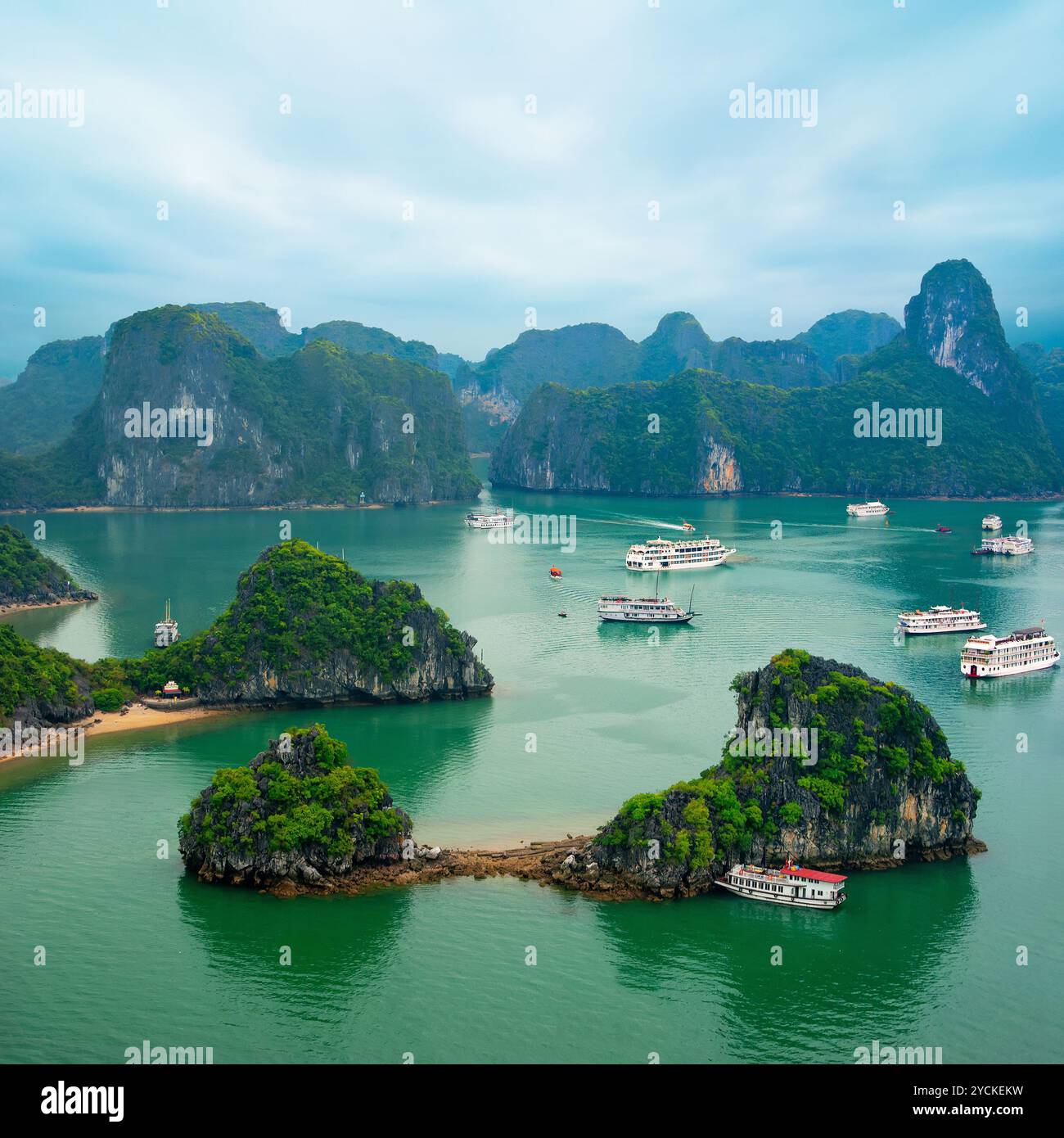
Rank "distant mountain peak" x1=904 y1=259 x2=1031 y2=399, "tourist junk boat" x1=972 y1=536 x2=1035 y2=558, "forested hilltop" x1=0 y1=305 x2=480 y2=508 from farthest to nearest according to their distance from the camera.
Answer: "distant mountain peak" x1=904 y1=259 x2=1031 y2=399, "forested hilltop" x1=0 y1=305 x2=480 y2=508, "tourist junk boat" x1=972 y1=536 x2=1035 y2=558

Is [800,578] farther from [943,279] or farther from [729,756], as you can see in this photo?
[943,279]

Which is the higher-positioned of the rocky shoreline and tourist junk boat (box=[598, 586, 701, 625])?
tourist junk boat (box=[598, 586, 701, 625])

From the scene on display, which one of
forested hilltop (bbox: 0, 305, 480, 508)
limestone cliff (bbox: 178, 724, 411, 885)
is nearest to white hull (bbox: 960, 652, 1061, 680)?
limestone cliff (bbox: 178, 724, 411, 885)

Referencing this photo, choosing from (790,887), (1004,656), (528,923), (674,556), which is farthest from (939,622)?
(528,923)

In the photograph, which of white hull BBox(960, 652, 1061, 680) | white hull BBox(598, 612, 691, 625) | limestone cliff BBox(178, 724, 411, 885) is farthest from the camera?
white hull BBox(598, 612, 691, 625)

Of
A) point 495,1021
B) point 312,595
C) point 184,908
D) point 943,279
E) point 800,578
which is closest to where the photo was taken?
point 495,1021

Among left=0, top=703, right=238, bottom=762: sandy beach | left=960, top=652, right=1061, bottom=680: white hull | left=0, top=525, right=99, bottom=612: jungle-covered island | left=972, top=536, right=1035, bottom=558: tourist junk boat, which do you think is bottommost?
left=0, top=703, right=238, bottom=762: sandy beach

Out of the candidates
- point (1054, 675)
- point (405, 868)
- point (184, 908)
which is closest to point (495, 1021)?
point (405, 868)

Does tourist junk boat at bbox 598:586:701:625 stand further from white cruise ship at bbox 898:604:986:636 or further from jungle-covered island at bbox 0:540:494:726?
jungle-covered island at bbox 0:540:494:726
